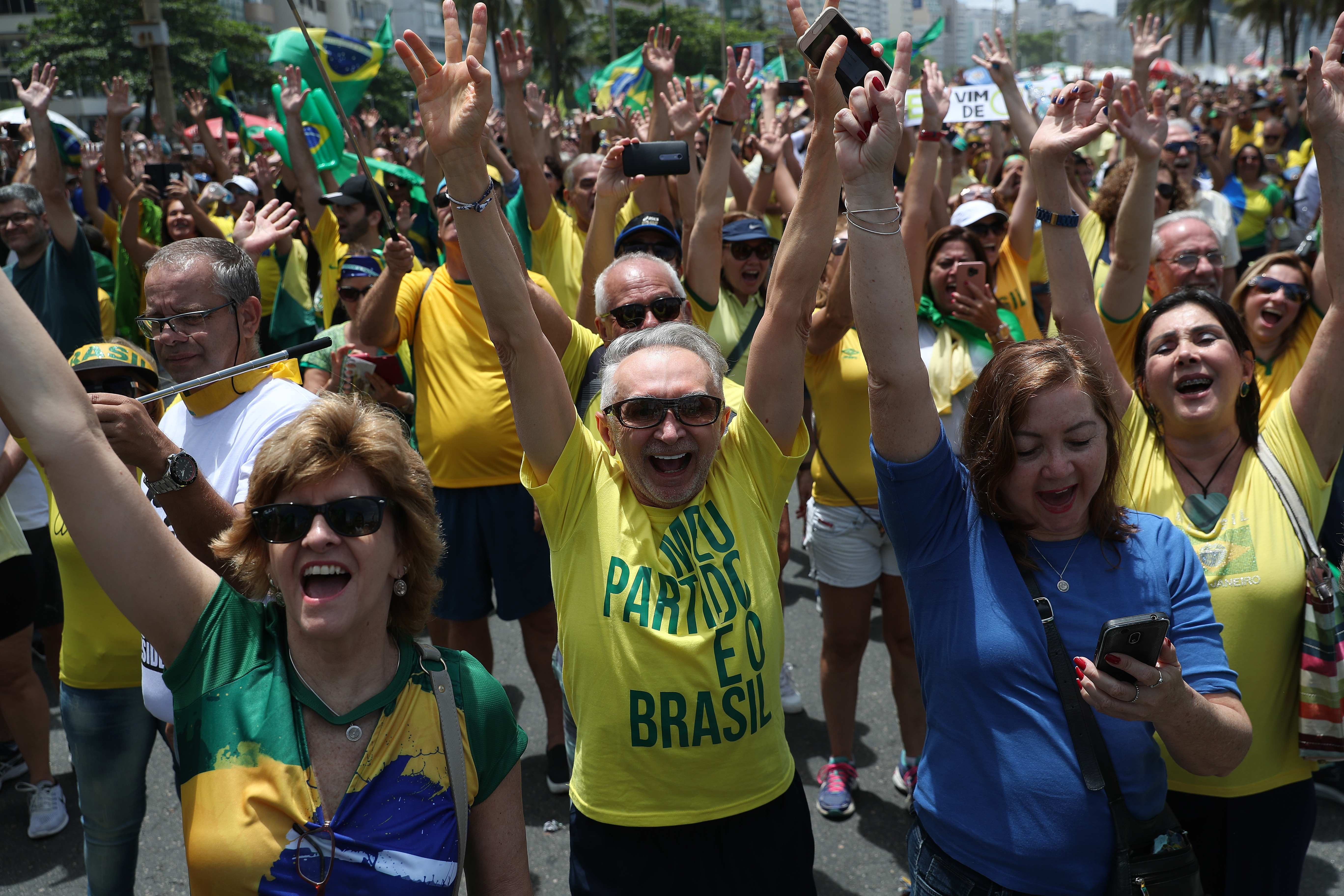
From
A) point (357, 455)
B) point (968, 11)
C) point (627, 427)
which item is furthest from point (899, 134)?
point (968, 11)

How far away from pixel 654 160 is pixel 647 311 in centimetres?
103

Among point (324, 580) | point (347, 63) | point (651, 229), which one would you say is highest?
point (347, 63)

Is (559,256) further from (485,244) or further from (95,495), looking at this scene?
(95,495)

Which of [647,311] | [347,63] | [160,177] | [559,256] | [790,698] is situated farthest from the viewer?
[347,63]

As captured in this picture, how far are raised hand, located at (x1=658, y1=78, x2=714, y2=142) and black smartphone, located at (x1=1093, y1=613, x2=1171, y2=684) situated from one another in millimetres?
3470

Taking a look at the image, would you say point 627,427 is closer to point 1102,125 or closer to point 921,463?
point 921,463

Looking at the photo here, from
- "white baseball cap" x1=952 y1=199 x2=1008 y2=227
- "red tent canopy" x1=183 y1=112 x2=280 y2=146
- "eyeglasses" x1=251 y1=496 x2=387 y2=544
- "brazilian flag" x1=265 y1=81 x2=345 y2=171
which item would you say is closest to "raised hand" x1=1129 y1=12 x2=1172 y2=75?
"white baseball cap" x1=952 y1=199 x2=1008 y2=227

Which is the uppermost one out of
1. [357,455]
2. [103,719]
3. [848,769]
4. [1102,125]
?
[1102,125]

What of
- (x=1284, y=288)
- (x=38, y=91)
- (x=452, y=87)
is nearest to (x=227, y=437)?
(x=452, y=87)

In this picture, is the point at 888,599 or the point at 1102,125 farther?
the point at 888,599

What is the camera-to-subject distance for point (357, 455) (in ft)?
5.91

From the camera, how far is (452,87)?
1.92 m

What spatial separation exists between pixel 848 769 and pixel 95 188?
24.0 feet

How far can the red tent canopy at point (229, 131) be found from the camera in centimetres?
1387
